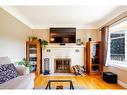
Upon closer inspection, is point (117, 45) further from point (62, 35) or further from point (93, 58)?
point (62, 35)

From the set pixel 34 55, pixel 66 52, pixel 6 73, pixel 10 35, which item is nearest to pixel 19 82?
pixel 6 73

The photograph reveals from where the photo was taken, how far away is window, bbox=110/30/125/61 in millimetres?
5594

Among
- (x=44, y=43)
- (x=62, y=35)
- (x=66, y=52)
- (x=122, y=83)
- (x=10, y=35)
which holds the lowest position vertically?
(x=122, y=83)

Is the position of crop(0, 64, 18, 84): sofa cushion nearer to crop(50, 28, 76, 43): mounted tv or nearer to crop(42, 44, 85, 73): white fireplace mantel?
crop(42, 44, 85, 73): white fireplace mantel

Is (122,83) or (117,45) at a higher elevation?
(117,45)

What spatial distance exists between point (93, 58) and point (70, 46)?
1240mm

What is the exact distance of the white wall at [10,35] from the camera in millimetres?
4009

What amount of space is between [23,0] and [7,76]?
259cm

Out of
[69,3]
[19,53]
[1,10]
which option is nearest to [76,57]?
[19,53]

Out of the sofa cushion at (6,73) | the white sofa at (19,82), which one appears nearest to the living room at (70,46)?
the white sofa at (19,82)

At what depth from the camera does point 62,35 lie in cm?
736

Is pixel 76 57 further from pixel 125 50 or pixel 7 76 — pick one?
pixel 7 76

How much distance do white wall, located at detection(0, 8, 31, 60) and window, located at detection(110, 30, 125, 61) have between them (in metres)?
3.63

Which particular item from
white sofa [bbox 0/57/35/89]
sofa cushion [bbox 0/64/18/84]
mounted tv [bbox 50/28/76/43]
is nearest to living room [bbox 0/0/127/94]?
mounted tv [bbox 50/28/76/43]
